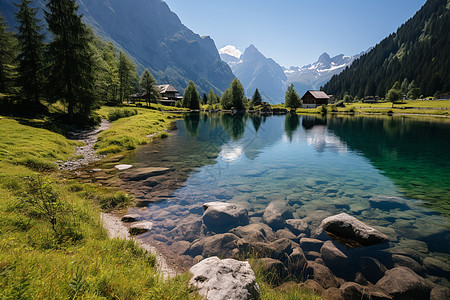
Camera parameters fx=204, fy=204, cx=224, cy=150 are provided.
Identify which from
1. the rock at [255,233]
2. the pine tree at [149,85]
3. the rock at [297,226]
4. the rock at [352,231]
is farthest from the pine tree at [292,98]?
the rock at [255,233]

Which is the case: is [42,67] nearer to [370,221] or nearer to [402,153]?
[370,221]

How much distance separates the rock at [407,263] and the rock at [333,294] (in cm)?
337

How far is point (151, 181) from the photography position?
16625mm

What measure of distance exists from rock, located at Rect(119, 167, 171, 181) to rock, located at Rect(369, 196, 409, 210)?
16.9 meters

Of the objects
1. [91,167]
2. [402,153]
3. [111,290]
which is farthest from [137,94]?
[111,290]

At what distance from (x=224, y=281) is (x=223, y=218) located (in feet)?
17.8

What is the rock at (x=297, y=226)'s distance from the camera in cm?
1072

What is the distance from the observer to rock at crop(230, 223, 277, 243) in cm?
969

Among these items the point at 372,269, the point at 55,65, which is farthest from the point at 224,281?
the point at 55,65

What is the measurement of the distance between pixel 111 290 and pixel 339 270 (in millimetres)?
8140

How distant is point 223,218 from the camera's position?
36.4 ft

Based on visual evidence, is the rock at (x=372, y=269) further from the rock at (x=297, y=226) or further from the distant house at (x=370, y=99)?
the distant house at (x=370, y=99)

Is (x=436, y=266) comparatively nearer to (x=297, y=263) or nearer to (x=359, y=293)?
(x=359, y=293)

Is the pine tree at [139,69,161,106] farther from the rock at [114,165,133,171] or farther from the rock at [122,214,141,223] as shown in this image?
the rock at [122,214,141,223]
